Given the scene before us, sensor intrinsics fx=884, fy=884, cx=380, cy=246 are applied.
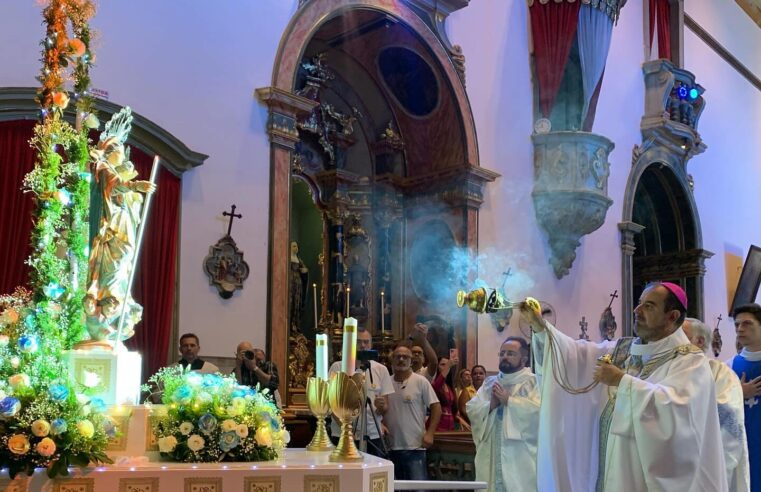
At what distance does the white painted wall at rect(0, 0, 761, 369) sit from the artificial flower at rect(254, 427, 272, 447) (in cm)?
440

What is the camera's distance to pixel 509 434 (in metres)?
6.24

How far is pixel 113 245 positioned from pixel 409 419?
14.3 feet

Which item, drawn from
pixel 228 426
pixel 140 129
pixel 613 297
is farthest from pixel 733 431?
pixel 613 297

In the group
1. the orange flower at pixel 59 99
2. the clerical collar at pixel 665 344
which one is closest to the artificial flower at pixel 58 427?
the orange flower at pixel 59 99

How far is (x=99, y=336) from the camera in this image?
13.0 feet

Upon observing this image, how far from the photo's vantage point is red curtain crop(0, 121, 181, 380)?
6.74 meters

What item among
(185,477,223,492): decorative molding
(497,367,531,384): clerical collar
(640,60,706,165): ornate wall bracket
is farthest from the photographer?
(640,60,706,165): ornate wall bracket

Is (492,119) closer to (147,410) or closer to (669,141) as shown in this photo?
(669,141)

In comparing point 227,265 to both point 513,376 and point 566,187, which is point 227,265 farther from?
point 566,187

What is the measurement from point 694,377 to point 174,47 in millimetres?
5532

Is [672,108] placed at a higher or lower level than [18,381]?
higher

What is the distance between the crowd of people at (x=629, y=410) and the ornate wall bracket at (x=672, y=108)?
9.50m

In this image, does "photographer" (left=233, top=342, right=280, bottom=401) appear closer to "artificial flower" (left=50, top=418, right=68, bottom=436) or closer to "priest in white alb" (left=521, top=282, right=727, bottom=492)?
"priest in white alb" (left=521, top=282, right=727, bottom=492)

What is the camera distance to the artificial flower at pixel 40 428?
331 centimetres
